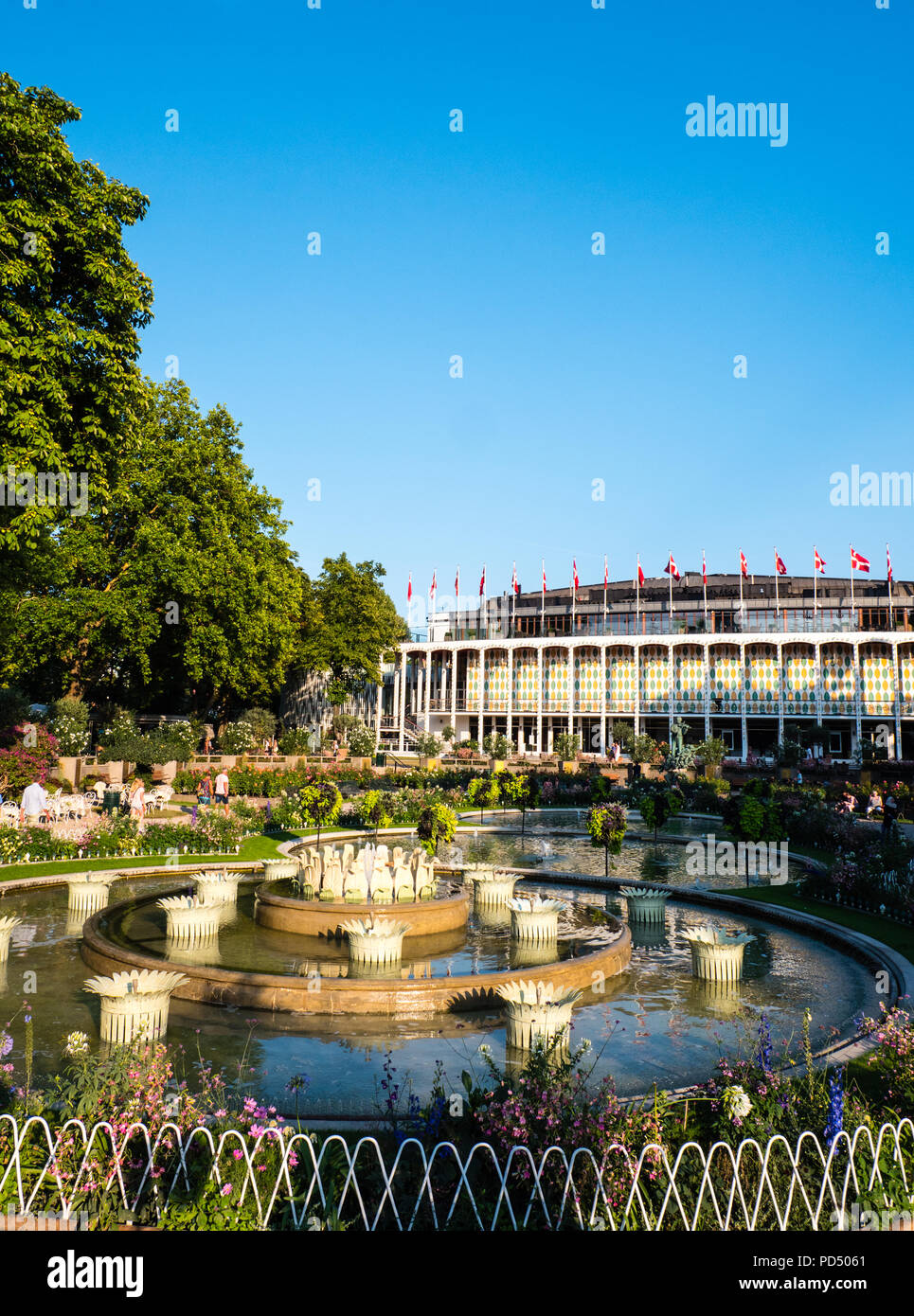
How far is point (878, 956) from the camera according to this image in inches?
480

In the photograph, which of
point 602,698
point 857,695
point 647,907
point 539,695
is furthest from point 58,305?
point 857,695

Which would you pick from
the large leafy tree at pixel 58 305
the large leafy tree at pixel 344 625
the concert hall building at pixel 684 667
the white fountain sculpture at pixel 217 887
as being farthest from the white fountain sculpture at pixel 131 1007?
the concert hall building at pixel 684 667

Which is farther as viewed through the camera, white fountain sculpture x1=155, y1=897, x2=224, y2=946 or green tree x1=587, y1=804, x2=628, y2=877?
green tree x1=587, y1=804, x2=628, y2=877

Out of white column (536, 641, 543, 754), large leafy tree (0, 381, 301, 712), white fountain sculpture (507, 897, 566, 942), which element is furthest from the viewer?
white column (536, 641, 543, 754)

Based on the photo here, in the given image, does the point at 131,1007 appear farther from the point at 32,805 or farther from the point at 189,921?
the point at 32,805

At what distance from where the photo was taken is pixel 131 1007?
8.31 metres

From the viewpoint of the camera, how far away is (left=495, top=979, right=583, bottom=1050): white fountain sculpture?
27.3 feet

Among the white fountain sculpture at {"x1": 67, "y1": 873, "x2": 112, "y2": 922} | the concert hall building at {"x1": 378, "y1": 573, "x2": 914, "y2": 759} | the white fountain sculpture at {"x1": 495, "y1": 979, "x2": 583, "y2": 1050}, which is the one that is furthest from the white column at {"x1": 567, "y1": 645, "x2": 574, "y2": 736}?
the white fountain sculpture at {"x1": 495, "y1": 979, "x2": 583, "y2": 1050}

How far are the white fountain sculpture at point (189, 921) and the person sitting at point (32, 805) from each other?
1061cm

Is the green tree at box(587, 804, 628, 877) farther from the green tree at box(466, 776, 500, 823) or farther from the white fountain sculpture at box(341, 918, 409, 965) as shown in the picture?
the green tree at box(466, 776, 500, 823)

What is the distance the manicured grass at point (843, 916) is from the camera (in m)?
12.9

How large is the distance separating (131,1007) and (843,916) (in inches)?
483

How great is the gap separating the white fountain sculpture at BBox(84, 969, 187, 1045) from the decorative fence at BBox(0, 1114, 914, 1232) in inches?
116

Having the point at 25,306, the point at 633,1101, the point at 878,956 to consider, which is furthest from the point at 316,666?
the point at 633,1101
